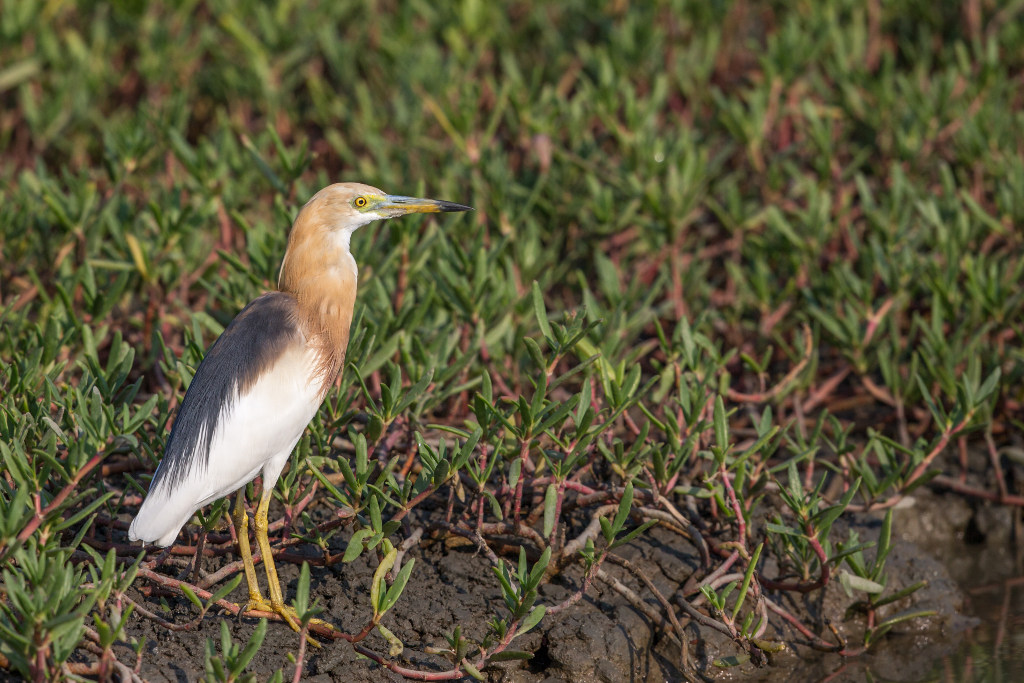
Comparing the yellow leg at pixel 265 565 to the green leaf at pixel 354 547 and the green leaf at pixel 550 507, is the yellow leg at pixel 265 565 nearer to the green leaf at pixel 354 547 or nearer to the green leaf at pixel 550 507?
the green leaf at pixel 354 547

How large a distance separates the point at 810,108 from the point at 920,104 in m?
0.64

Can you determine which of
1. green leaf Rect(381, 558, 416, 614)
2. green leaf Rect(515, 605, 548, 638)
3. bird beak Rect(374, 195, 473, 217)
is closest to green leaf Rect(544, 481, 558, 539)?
green leaf Rect(515, 605, 548, 638)

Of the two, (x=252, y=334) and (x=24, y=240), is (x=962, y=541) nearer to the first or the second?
(x=252, y=334)

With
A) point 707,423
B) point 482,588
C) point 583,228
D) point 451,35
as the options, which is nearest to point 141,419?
point 482,588

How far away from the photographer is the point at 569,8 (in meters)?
7.47

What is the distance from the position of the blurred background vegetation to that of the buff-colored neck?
23cm

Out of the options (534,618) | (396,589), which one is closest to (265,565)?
(396,589)

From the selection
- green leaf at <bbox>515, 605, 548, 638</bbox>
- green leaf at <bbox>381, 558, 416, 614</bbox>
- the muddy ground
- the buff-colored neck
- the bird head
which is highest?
the bird head

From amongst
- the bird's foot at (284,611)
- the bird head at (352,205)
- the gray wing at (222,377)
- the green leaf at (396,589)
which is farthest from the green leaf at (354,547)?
the bird head at (352,205)

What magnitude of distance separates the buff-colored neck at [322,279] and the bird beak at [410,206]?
0.64 ft

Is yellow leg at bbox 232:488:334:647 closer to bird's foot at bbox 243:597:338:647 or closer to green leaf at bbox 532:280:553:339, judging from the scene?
bird's foot at bbox 243:597:338:647

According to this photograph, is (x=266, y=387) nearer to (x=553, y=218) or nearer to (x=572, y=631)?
(x=572, y=631)

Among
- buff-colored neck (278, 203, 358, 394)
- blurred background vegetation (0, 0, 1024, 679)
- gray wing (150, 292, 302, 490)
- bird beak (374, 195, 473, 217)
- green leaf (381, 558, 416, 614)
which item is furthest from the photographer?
blurred background vegetation (0, 0, 1024, 679)

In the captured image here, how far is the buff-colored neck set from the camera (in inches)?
154
